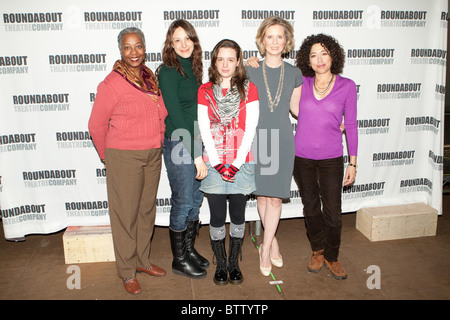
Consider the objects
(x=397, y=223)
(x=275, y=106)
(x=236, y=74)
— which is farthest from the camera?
(x=397, y=223)

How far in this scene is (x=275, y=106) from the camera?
2627 mm

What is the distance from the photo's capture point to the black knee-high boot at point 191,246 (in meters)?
3.03

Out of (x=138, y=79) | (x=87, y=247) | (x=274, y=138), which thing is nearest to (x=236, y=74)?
(x=274, y=138)

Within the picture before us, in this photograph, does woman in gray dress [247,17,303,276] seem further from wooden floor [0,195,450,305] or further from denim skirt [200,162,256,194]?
wooden floor [0,195,450,305]

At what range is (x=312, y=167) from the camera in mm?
2807

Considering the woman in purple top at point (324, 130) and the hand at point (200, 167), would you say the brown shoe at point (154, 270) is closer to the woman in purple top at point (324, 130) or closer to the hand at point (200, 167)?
the hand at point (200, 167)

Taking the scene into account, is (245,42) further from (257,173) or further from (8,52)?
(8,52)

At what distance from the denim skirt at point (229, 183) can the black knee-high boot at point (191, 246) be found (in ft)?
1.73

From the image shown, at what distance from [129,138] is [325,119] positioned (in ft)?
4.32

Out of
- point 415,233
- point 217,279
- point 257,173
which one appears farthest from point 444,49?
point 217,279

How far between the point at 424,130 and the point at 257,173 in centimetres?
202

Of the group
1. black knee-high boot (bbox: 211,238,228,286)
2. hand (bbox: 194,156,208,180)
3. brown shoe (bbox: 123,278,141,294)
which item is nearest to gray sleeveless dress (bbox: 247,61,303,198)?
hand (bbox: 194,156,208,180)

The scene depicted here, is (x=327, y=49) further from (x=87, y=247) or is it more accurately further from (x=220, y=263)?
(x=87, y=247)

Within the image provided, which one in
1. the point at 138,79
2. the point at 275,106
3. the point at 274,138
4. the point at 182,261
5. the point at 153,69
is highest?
the point at 153,69
